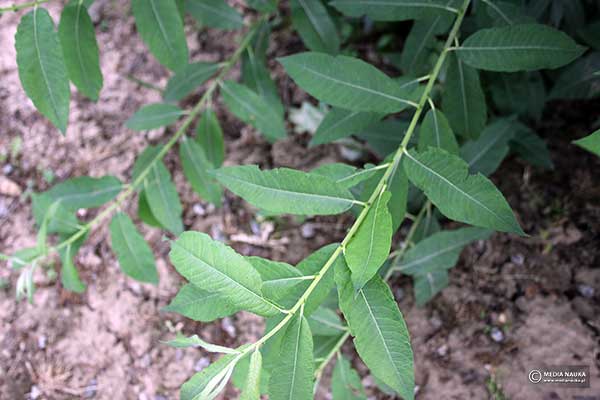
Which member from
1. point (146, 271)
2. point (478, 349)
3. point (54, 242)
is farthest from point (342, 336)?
point (54, 242)

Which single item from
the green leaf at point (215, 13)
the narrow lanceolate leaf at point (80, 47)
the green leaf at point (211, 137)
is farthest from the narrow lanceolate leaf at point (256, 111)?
the narrow lanceolate leaf at point (80, 47)

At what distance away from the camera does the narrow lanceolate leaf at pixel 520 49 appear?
1.45 meters

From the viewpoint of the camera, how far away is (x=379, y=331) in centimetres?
113

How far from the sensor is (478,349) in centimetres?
213

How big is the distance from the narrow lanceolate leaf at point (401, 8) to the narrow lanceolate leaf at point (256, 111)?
62cm

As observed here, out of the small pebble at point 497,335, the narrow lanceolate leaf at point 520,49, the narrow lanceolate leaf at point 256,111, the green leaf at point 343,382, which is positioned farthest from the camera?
the narrow lanceolate leaf at point 256,111

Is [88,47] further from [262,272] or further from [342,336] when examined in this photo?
[342,336]

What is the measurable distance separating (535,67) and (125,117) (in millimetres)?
2415

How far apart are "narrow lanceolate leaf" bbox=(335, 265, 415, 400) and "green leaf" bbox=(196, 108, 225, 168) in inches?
53.6

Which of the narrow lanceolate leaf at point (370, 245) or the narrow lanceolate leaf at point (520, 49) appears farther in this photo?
the narrow lanceolate leaf at point (520, 49)

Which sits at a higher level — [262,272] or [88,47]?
[88,47]

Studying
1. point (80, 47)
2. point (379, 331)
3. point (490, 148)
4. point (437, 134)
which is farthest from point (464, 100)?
point (80, 47)

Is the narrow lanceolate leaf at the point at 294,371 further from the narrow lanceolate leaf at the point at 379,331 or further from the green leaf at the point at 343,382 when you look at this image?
the green leaf at the point at 343,382

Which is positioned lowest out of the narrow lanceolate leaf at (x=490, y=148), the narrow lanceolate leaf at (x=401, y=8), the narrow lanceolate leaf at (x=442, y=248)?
the narrow lanceolate leaf at (x=442, y=248)
